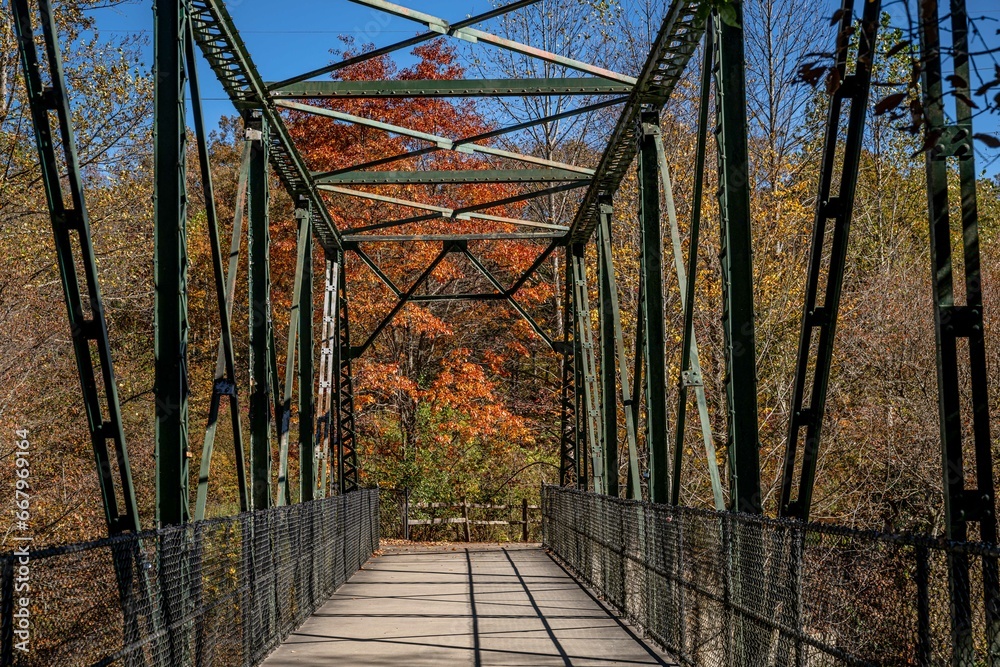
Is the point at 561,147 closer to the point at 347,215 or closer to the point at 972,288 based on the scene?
the point at 347,215

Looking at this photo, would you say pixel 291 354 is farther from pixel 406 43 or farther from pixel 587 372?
pixel 587 372

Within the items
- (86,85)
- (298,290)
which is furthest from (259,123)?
(86,85)

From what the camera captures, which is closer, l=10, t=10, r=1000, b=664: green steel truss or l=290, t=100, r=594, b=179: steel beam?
l=10, t=10, r=1000, b=664: green steel truss

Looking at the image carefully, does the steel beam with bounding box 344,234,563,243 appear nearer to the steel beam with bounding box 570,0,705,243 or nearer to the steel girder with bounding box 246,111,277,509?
the steel beam with bounding box 570,0,705,243

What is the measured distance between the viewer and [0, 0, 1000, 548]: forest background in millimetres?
Result: 17469

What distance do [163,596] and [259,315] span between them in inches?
200

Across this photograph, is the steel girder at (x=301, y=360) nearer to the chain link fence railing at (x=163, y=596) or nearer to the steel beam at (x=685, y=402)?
the chain link fence railing at (x=163, y=596)

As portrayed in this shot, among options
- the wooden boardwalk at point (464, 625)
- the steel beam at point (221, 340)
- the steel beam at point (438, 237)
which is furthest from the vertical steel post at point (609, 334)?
the steel beam at point (221, 340)

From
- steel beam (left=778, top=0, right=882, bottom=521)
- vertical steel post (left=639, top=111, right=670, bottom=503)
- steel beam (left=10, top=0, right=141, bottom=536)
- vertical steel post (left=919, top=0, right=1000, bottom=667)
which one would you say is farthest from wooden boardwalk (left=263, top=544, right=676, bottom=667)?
vertical steel post (left=919, top=0, right=1000, bottom=667)

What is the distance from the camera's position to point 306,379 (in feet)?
50.4

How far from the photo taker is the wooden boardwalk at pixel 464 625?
8.44 metres

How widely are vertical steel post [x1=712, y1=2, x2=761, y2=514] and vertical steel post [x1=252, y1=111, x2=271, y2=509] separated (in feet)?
16.3

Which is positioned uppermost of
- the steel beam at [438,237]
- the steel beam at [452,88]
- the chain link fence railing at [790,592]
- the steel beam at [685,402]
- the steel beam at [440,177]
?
the steel beam at [452,88]

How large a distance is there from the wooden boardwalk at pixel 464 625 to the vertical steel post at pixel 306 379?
60.0 inches
